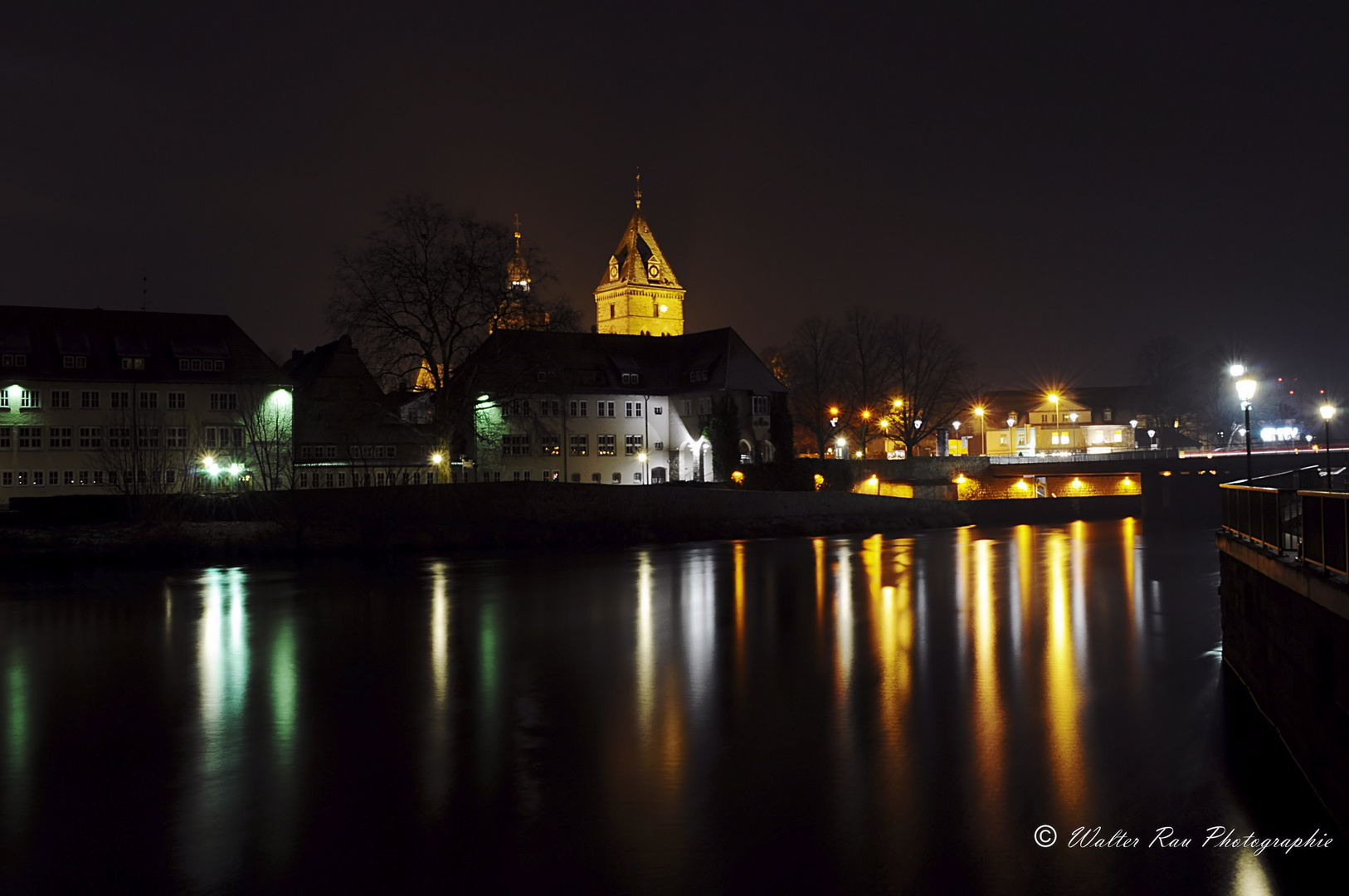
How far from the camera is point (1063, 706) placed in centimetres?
1780

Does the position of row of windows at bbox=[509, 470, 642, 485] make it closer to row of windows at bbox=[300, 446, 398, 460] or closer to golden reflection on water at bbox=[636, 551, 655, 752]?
row of windows at bbox=[300, 446, 398, 460]

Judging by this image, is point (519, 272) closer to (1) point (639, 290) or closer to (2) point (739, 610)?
(2) point (739, 610)

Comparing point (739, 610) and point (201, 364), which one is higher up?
point (201, 364)

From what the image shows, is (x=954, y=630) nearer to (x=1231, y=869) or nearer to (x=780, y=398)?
(x=1231, y=869)

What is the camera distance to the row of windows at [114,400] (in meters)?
55.6

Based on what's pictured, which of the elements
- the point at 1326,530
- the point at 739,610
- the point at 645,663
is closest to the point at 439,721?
the point at 645,663

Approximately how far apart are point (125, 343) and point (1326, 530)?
5906 centimetres

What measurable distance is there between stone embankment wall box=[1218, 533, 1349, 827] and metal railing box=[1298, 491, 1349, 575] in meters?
0.19

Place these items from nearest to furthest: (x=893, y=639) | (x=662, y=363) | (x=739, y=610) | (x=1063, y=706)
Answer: (x=1063, y=706), (x=893, y=639), (x=739, y=610), (x=662, y=363)

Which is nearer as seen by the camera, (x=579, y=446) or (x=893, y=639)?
(x=893, y=639)

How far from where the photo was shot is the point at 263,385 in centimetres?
6056

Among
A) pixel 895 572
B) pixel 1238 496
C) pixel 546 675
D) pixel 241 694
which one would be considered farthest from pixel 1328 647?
pixel 895 572

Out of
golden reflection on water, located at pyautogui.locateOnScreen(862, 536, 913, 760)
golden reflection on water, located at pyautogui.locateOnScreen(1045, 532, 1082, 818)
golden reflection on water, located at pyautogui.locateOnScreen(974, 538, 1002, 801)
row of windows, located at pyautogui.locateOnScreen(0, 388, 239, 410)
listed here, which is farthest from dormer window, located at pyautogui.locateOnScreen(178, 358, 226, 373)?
golden reflection on water, located at pyautogui.locateOnScreen(1045, 532, 1082, 818)

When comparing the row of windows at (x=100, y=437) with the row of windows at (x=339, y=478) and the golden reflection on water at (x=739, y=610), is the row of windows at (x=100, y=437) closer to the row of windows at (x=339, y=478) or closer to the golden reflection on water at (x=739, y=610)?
the row of windows at (x=339, y=478)
